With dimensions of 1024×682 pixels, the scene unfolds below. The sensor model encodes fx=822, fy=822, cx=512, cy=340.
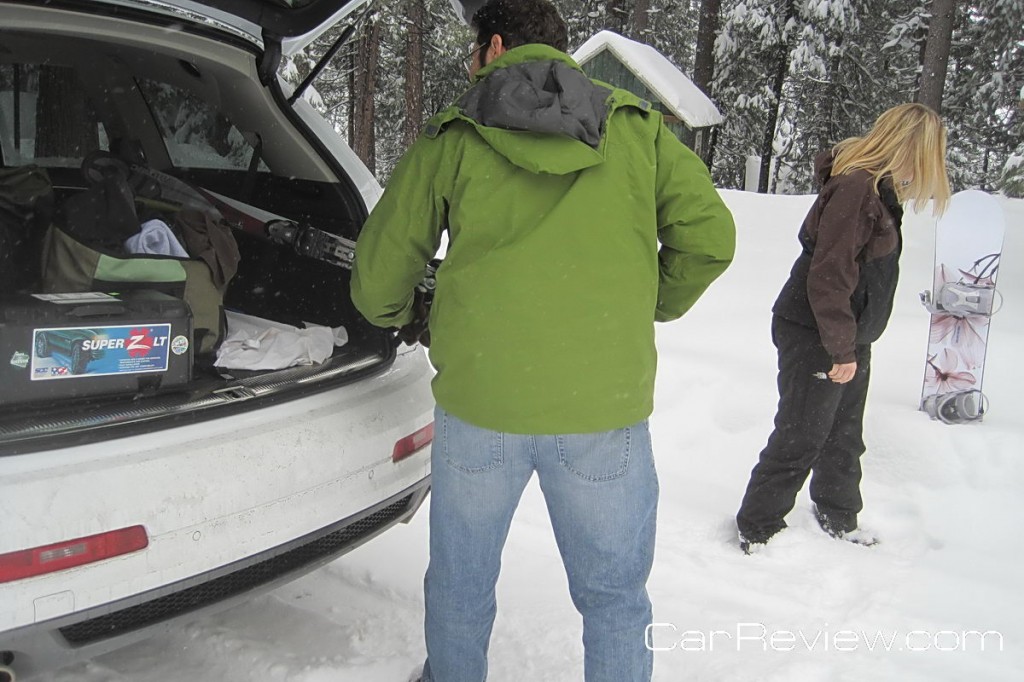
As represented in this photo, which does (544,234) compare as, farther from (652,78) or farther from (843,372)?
(652,78)

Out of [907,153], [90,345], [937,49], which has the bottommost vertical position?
[90,345]

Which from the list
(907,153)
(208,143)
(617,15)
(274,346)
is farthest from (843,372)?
(617,15)

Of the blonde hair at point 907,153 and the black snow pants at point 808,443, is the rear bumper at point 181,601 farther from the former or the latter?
the blonde hair at point 907,153

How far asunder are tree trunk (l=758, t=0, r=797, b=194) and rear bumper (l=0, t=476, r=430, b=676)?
20185 mm

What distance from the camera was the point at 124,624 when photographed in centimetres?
189

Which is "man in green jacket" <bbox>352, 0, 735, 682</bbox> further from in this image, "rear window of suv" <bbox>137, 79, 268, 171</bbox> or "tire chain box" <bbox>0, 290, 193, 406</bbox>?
"rear window of suv" <bbox>137, 79, 268, 171</bbox>

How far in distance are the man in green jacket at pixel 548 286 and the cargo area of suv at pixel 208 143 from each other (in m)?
0.69

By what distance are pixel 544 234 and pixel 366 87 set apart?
1662 centimetres

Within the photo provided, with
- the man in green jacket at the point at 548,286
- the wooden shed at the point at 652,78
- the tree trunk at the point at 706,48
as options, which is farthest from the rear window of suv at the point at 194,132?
the tree trunk at the point at 706,48

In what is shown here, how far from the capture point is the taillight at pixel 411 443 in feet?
7.95

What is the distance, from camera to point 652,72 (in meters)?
17.8

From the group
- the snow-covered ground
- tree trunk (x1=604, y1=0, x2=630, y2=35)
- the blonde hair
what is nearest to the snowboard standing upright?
the snow-covered ground

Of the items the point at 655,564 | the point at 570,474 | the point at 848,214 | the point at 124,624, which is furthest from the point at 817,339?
the point at 124,624

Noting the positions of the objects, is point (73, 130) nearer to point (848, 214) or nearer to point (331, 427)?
point (331, 427)
